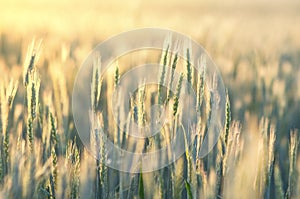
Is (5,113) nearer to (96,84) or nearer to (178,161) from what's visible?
(96,84)

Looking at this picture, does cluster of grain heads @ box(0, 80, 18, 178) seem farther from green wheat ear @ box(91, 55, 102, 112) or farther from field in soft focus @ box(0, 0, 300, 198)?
green wheat ear @ box(91, 55, 102, 112)

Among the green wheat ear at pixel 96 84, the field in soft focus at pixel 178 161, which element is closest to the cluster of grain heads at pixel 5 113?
the field in soft focus at pixel 178 161

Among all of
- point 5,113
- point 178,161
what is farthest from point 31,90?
point 178,161

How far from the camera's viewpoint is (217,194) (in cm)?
104

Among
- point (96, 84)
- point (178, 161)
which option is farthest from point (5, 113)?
point (178, 161)

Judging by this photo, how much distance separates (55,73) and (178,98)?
372 mm

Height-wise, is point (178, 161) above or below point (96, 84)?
below

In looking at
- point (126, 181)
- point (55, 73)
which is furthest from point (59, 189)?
point (55, 73)

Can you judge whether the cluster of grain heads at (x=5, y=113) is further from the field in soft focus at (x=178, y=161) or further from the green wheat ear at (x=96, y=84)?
the green wheat ear at (x=96, y=84)

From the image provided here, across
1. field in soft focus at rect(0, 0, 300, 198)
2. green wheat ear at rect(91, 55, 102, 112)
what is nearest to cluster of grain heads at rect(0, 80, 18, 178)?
field in soft focus at rect(0, 0, 300, 198)

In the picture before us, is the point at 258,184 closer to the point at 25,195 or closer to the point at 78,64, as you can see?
the point at 25,195

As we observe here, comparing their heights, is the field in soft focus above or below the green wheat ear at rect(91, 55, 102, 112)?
below

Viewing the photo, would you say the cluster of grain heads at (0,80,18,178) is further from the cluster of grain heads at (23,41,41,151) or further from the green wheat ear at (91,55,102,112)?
the green wheat ear at (91,55,102,112)

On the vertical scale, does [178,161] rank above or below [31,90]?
below
